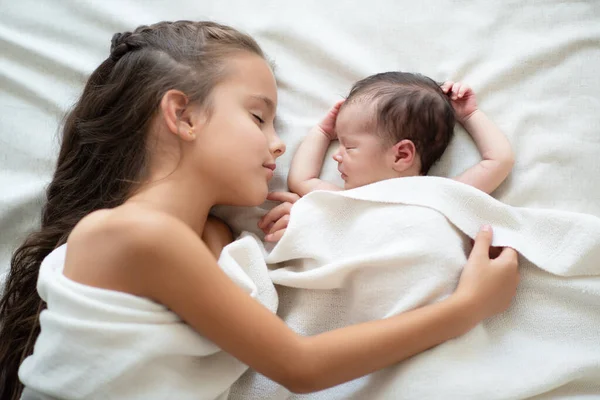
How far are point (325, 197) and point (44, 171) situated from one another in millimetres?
650

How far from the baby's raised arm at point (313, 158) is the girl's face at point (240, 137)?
0.10 m

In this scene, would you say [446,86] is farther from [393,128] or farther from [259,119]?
[259,119]

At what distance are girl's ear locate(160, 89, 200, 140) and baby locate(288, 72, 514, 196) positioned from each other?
0.28m

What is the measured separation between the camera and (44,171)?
1270mm

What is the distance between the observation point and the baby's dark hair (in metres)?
1.11

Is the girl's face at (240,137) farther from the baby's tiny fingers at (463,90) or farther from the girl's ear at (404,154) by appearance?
the baby's tiny fingers at (463,90)

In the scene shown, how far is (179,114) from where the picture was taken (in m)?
1.03

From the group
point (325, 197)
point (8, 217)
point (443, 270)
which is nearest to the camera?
point (443, 270)

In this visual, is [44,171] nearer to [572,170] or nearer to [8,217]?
[8,217]

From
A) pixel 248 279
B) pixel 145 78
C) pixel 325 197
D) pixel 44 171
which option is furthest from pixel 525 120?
pixel 44 171

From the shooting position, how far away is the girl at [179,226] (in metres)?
0.87

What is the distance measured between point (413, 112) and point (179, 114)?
45cm

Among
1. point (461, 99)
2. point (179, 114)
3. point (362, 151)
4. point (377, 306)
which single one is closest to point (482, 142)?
point (461, 99)

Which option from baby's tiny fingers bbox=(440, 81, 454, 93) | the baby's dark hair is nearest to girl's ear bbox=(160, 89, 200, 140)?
the baby's dark hair
